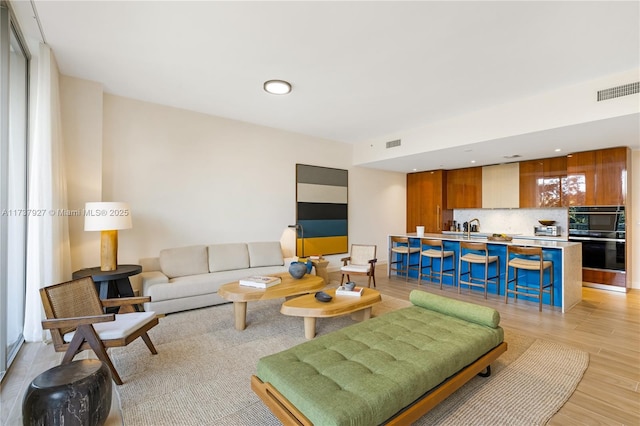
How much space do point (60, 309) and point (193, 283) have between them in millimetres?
1650

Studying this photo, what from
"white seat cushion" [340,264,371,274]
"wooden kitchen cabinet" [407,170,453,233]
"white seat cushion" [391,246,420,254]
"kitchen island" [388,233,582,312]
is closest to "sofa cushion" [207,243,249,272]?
"white seat cushion" [340,264,371,274]

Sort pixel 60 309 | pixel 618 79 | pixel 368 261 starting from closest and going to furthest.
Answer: pixel 60 309 < pixel 618 79 < pixel 368 261

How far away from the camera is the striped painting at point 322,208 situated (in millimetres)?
6074

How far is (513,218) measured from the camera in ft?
22.1

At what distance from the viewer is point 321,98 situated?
4.21 metres

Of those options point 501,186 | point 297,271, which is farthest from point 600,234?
point 297,271

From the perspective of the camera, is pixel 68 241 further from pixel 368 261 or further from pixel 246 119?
pixel 368 261

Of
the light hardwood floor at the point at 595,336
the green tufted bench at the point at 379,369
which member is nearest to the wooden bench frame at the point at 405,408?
the green tufted bench at the point at 379,369

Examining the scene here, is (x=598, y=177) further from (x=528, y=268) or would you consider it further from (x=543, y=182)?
(x=528, y=268)

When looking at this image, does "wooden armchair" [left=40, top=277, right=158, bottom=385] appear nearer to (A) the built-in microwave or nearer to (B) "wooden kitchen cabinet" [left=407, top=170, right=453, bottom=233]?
(B) "wooden kitchen cabinet" [left=407, top=170, right=453, bottom=233]

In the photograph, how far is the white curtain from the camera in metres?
2.78

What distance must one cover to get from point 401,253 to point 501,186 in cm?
286

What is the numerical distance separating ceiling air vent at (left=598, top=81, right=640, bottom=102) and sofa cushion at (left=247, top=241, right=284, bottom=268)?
494 cm

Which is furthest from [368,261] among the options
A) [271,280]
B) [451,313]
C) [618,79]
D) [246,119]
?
[618,79]
